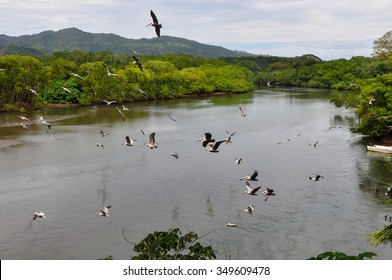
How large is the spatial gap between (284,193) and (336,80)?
306ft

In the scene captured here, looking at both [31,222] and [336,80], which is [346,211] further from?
[336,80]

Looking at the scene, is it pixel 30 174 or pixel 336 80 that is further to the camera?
pixel 336 80

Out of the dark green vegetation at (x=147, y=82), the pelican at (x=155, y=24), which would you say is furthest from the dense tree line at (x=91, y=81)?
the pelican at (x=155, y=24)

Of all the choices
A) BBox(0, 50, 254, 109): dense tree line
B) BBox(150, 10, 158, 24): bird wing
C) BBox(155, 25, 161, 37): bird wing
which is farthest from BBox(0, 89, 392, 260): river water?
BBox(0, 50, 254, 109): dense tree line

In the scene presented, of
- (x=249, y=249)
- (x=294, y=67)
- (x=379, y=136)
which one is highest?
(x=294, y=67)

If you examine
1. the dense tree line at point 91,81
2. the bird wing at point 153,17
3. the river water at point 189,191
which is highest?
the bird wing at point 153,17

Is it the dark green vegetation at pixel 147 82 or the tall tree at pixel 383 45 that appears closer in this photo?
the dark green vegetation at pixel 147 82

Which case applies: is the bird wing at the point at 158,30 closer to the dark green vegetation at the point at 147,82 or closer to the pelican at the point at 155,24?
the pelican at the point at 155,24

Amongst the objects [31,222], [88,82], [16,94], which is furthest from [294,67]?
[31,222]

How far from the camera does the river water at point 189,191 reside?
2094cm

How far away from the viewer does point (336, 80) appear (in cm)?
11394

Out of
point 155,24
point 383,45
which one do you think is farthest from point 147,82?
point 155,24

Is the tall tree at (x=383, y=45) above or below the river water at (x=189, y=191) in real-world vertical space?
above
